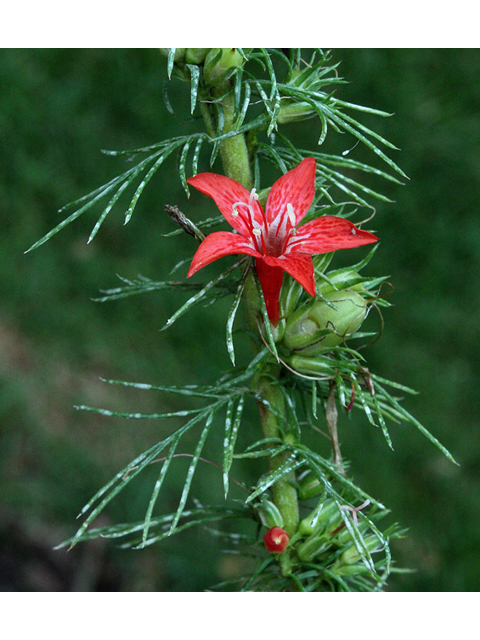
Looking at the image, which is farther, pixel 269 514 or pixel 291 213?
pixel 269 514

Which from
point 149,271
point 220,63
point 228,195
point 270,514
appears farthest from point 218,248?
point 149,271

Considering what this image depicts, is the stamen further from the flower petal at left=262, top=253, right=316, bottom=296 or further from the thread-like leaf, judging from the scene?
the thread-like leaf

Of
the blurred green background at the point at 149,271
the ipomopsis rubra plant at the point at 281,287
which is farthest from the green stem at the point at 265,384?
the blurred green background at the point at 149,271

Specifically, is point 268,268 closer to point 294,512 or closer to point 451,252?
point 294,512

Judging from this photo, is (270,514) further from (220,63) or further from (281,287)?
(220,63)

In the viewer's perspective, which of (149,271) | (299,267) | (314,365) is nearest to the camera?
(299,267)

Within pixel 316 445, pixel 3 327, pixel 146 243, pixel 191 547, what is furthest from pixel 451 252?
pixel 3 327
